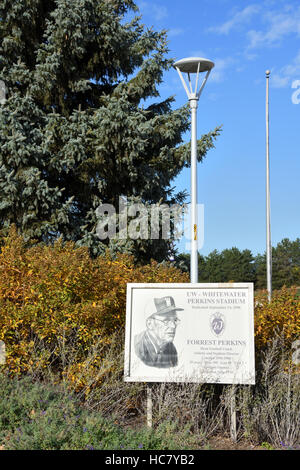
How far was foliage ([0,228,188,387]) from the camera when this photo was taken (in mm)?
5766

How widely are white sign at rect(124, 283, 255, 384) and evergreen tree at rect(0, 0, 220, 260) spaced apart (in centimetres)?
548

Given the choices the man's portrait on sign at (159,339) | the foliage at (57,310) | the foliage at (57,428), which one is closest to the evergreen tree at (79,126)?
the foliage at (57,310)

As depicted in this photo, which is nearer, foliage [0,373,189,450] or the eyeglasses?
foliage [0,373,189,450]

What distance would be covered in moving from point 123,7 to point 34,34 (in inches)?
117

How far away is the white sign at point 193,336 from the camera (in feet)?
17.1

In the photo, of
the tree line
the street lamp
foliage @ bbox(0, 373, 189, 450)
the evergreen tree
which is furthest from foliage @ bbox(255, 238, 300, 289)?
foliage @ bbox(0, 373, 189, 450)

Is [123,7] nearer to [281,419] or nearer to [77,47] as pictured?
[77,47]

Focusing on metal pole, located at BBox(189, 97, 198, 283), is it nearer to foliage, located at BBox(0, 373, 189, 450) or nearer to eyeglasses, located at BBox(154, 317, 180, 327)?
eyeglasses, located at BBox(154, 317, 180, 327)

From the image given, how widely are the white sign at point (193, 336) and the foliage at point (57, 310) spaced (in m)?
0.53

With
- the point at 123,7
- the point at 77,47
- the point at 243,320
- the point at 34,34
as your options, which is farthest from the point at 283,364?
the point at 123,7

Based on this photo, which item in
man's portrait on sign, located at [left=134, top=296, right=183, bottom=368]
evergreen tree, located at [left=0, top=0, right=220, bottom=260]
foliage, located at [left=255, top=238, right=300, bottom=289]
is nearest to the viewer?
man's portrait on sign, located at [left=134, top=296, right=183, bottom=368]

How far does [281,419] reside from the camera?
5.36 meters

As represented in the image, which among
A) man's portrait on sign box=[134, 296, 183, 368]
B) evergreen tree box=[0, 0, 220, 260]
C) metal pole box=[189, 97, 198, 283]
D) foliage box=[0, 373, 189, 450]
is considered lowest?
foliage box=[0, 373, 189, 450]

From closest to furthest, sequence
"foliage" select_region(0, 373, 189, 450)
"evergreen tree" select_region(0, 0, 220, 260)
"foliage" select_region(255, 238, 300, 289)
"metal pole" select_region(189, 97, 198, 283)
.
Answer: "foliage" select_region(0, 373, 189, 450)
"metal pole" select_region(189, 97, 198, 283)
"evergreen tree" select_region(0, 0, 220, 260)
"foliage" select_region(255, 238, 300, 289)
